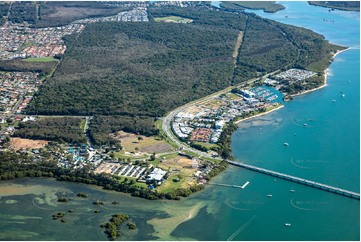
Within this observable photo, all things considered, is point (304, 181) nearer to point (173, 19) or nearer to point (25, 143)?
point (25, 143)

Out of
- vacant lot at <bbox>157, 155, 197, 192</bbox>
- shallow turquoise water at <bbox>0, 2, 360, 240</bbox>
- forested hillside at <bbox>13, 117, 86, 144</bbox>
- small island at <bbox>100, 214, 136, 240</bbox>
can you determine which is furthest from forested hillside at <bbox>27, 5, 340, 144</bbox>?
small island at <bbox>100, 214, 136, 240</bbox>

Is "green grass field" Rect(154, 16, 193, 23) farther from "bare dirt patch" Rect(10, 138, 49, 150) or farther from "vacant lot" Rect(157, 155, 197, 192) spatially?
"vacant lot" Rect(157, 155, 197, 192)

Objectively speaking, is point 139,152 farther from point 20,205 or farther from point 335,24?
point 335,24

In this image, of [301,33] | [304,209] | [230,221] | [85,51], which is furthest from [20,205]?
[301,33]

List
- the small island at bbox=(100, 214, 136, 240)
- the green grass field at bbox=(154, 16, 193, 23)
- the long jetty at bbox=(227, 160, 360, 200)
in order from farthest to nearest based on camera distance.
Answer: the green grass field at bbox=(154, 16, 193, 23) < the long jetty at bbox=(227, 160, 360, 200) < the small island at bbox=(100, 214, 136, 240)

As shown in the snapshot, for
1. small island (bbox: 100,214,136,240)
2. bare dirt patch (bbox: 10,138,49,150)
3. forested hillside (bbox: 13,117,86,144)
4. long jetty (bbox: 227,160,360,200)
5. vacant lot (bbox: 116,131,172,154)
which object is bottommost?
bare dirt patch (bbox: 10,138,49,150)

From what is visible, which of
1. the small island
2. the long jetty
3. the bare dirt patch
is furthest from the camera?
the bare dirt patch
